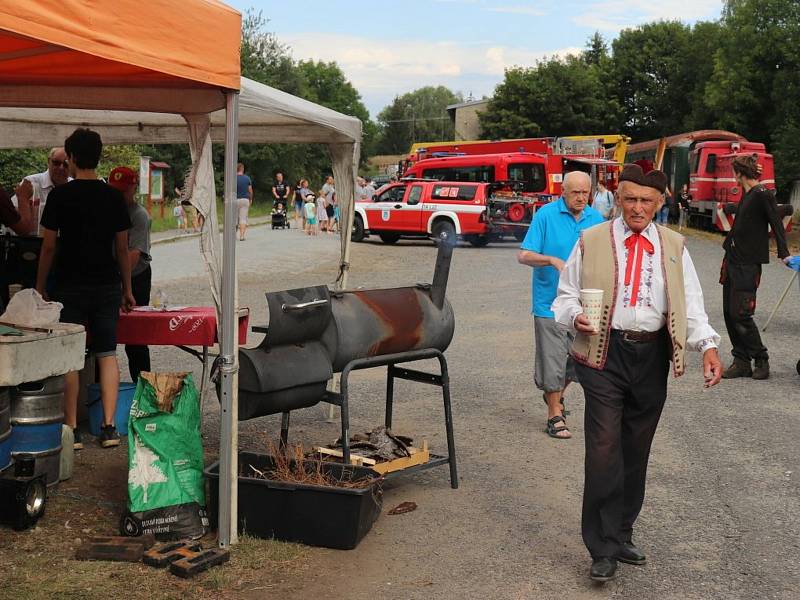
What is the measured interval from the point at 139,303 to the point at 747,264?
5.47m

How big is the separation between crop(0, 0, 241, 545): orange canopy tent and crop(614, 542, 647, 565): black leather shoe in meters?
1.89

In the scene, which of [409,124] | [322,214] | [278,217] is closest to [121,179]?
[322,214]

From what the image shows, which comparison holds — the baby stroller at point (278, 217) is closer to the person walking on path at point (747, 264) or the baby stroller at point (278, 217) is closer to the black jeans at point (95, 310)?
the person walking on path at point (747, 264)

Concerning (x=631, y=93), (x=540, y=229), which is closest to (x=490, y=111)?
(x=631, y=93)

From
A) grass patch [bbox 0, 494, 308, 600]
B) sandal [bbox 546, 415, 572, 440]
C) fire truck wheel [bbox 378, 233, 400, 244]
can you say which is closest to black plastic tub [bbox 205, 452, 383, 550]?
grass patch [bbox 0, 494, 308, 600]

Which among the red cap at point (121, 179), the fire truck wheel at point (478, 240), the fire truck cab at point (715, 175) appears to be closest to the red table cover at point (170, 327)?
the red cap at point (121, 179)

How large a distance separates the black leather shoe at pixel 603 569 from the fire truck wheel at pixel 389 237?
977 inches

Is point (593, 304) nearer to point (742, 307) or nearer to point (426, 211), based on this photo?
point (742, 307)

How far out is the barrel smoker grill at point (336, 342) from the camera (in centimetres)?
537

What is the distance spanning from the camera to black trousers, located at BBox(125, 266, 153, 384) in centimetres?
791

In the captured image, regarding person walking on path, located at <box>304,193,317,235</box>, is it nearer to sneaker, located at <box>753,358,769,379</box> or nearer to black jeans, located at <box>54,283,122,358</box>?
sneaker, located at <box>753,358,769,379</box>

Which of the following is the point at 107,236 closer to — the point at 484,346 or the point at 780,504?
the point at 780,504

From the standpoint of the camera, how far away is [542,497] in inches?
244

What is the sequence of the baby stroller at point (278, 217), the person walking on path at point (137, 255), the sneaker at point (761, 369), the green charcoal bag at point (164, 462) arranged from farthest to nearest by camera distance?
1. the baby stroller at point (278, 217)
2. the sneaker at point (761, 369)
3. the person walking on path at point (137, 255)
4. the green charcoal bag at point (164, 462)
